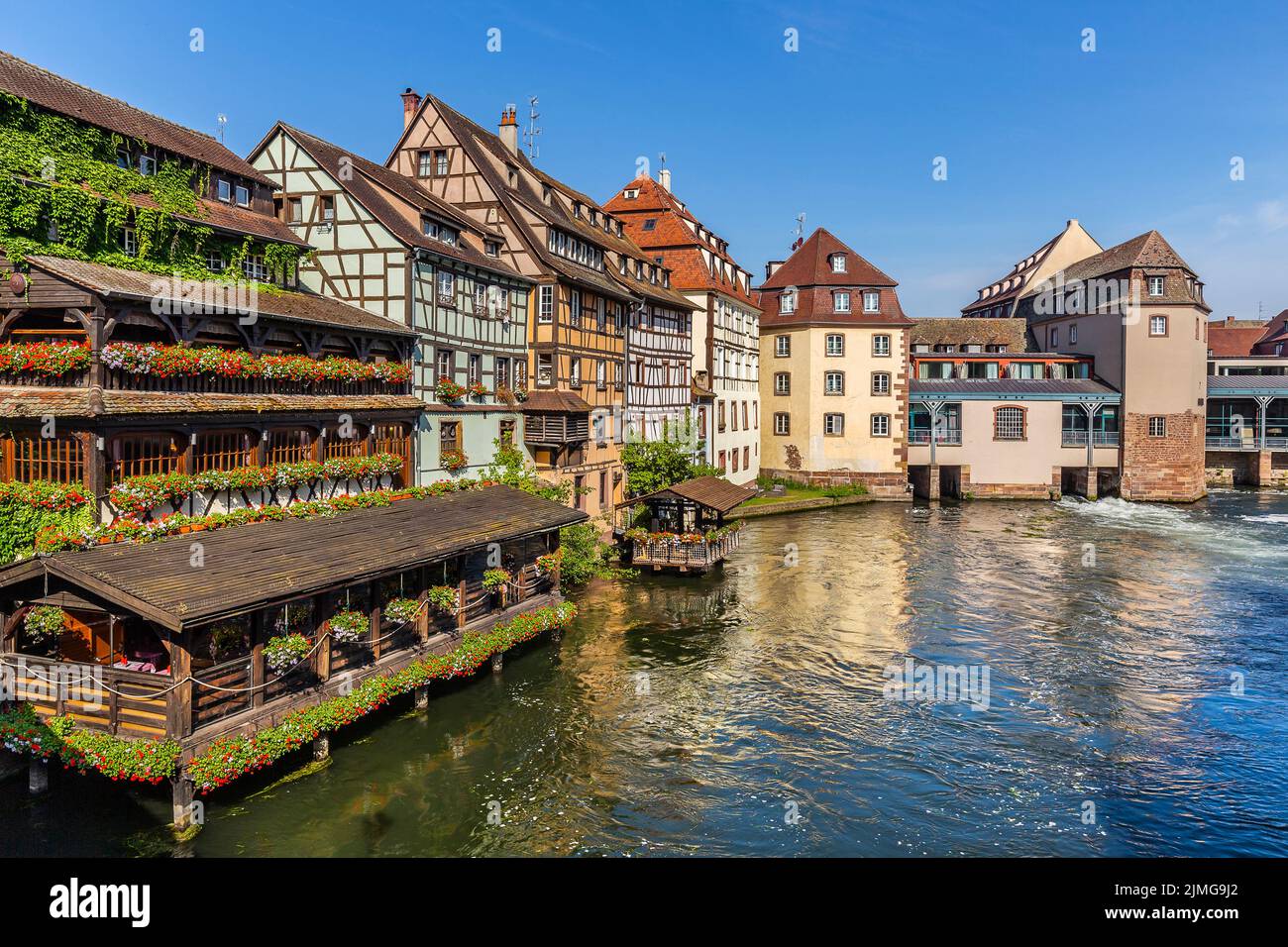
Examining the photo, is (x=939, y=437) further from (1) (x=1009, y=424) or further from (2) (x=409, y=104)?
(2) (x=409, y=104)

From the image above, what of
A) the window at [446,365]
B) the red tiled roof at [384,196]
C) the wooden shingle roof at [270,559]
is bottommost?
the wooden shingle roof at [270,559]

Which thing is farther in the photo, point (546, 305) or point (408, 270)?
point (546, 305)

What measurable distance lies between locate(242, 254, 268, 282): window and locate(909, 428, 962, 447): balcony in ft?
147

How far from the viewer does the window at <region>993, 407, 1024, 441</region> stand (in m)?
57.6

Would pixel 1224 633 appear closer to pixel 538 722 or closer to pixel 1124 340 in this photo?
pixel 538 722

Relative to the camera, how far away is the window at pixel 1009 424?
57.6 meters

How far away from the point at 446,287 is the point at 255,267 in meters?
5.74

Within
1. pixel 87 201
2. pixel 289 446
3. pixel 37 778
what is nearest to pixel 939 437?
pixel 289 446

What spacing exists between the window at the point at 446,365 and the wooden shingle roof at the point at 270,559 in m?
5.21

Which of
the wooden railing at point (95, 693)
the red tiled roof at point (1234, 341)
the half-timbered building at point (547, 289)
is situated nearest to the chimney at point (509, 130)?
the half-timbered building at point (547, 289)

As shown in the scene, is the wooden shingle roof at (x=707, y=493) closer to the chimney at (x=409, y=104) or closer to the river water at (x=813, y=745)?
the river water at (x=813, y=745)

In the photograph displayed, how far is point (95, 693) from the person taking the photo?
14680 millimetres

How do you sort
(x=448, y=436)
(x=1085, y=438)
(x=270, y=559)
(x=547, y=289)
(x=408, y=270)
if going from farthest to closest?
1. (x=1085, y=438)
2. (x=547, y=289)
3. (x=448, y=436)
4. (x=408, y=270)
5. (x=270, y=559)
